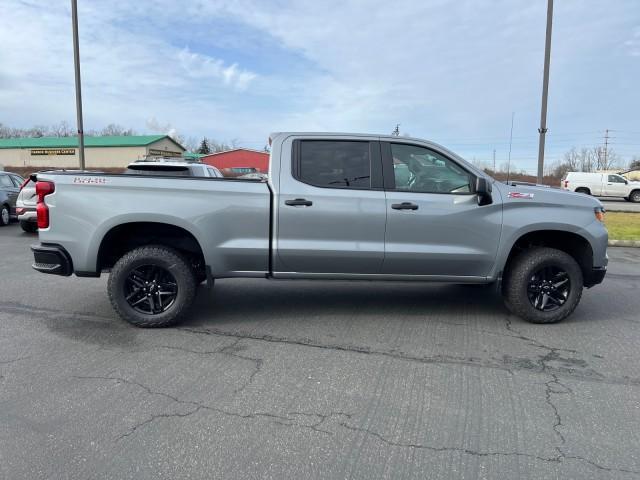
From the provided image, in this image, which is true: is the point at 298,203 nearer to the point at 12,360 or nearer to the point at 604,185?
the point at 12,360

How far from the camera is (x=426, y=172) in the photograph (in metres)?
5.07

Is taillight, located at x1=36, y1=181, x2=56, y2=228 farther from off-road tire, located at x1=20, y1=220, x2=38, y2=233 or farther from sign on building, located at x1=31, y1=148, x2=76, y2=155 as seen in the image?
sign on building, located at x1=31, y1=148, x2=76, y2=155

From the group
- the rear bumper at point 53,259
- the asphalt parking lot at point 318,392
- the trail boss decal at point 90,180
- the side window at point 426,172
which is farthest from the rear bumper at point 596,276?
the rear bumper at point 53,259

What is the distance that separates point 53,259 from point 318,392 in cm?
304

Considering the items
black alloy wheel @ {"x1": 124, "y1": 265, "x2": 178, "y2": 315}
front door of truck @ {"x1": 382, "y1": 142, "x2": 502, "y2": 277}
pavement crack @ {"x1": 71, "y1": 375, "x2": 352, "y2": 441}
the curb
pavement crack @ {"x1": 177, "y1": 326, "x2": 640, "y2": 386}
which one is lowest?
pavement crack @ {"x1": 71, "y1": 375, "x2": 352, "y2": 441}

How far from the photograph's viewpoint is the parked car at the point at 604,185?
2994 centimetres

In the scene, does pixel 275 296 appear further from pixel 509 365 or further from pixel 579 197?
pixel 579 197

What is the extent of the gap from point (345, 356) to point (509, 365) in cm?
141

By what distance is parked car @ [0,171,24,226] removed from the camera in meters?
13.9

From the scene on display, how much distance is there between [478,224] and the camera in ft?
16.4

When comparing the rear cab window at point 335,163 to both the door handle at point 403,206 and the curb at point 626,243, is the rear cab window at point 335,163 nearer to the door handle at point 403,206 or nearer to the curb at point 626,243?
the door handle at point 403,206

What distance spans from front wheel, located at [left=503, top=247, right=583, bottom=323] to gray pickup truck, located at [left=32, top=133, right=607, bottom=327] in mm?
12

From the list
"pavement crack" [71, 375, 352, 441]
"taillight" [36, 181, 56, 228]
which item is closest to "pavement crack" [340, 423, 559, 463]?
"pavement crack" [71, 375, 352, 441]

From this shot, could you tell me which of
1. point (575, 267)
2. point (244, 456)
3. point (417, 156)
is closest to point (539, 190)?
point (575, 267)
